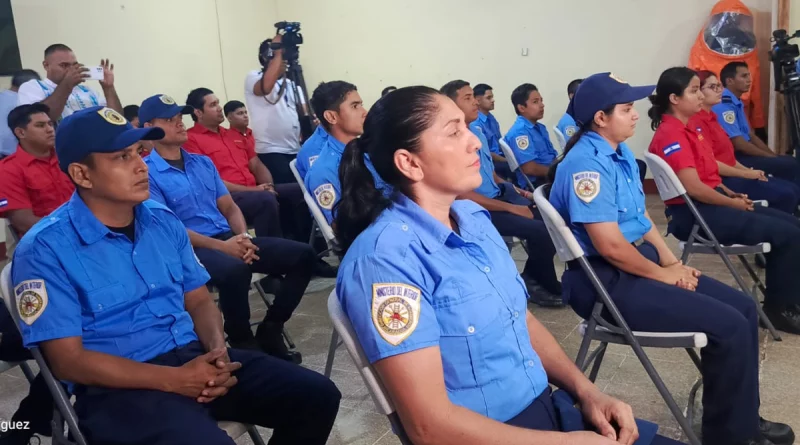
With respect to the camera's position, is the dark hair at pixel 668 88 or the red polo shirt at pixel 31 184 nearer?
the red polo shirt at pixel 31 184

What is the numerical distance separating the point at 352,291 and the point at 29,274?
2.80ft

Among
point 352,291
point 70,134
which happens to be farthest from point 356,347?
point 70,134

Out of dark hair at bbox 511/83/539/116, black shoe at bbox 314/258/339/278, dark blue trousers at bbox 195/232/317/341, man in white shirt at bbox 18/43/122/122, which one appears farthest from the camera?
dark hair at bbox 511/83/539/116

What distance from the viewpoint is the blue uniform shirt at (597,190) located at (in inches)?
75.7

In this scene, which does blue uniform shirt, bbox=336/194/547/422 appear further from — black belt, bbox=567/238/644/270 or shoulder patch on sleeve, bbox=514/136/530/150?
shoulder patch on sleeve, bbox=514/136/530/150

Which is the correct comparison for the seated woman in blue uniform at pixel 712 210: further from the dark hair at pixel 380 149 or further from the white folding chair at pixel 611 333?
the dark hair at pixel 380 149

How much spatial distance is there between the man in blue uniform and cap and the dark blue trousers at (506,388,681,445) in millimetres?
579

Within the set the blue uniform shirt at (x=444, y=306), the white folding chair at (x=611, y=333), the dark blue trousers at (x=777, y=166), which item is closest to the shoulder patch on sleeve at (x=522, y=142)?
the dark blue trousers at (x=777, y=166)

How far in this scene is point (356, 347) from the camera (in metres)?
1.11

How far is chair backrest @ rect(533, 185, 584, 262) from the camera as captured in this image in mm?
1839

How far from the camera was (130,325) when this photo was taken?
5.13ft

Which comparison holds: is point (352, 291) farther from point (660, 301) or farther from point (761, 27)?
point (761, 27)

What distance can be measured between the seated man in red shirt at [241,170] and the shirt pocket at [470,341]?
262cm

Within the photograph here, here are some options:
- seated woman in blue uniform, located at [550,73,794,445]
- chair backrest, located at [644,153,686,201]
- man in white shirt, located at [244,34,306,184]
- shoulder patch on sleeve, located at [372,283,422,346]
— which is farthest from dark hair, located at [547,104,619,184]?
man in white shirt, located at [244,34,306,184]
